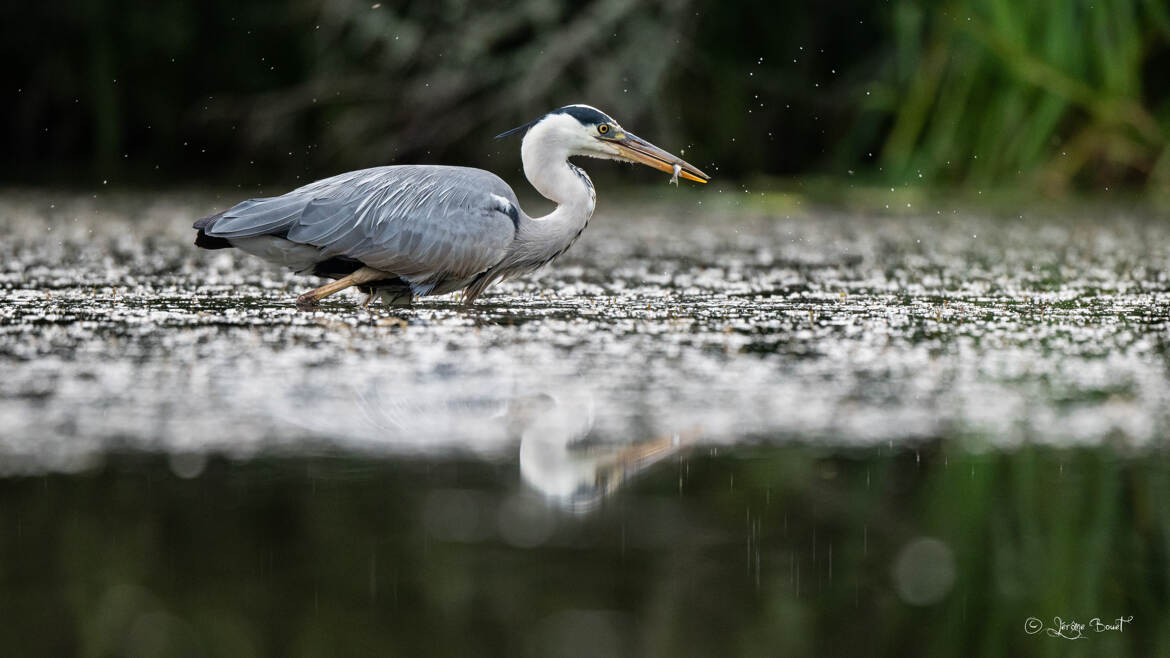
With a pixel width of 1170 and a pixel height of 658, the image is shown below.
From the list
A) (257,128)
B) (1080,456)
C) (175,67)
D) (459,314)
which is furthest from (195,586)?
(175,67)

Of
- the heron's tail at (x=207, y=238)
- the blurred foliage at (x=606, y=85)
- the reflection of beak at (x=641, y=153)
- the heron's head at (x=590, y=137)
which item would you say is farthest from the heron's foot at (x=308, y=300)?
the blurred foliage at (x=606, y=85)

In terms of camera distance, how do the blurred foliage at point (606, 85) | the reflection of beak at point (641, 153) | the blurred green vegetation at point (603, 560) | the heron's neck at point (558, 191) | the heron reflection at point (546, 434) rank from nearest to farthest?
the blurred green vegetation at point (603, 560) < the heron reflection at point (546, 434) < the heron's neck at point (558, 191) < the reflection of beak at point (641, 153) < the blurred foliage at point (606, 85)

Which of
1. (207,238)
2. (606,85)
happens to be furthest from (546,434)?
(606,85)

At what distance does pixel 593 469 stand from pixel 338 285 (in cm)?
248

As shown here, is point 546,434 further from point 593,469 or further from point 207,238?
point 207,238

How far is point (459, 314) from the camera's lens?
16.1 ft

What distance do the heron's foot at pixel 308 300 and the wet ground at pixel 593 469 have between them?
8 cm

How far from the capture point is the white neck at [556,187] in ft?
17.6

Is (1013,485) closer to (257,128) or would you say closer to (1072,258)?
(1072,258)

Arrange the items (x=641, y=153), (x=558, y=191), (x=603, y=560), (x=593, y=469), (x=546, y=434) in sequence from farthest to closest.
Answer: (x=641, y=153) < (x=558, y=191) < (x=546, y=434) < (x=593, y=469) < (x=603, y=560)

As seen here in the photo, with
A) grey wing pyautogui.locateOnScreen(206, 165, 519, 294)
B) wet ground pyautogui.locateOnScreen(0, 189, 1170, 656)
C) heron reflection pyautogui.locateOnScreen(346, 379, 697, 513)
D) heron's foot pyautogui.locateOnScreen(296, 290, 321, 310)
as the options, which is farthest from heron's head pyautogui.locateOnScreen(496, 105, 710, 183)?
heron reflection pyautogui.locateOnScreen(346, 379, 697, 513)

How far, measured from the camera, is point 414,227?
5.05 metres

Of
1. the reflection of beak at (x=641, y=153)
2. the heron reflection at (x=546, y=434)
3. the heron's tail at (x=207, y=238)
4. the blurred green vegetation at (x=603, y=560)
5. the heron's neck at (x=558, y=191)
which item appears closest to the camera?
the blurred green vegetation at (x=603, y=560)

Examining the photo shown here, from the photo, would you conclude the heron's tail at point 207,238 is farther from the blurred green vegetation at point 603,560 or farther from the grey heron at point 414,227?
the blurred green vegetation at point 603,560
